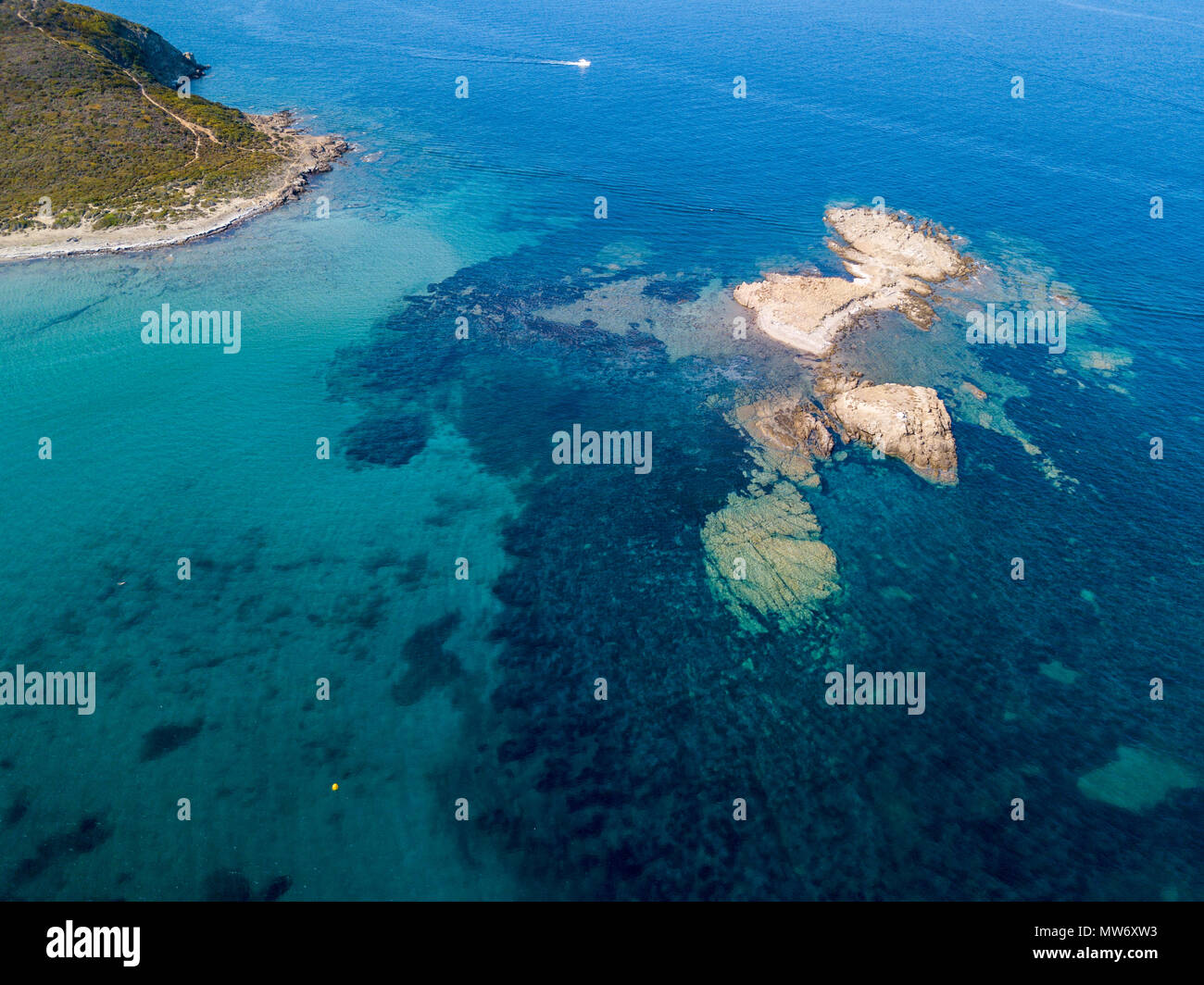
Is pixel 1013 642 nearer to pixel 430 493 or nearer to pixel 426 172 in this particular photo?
pixel 430 493

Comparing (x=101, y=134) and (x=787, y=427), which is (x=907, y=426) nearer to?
(x=787, y=427)

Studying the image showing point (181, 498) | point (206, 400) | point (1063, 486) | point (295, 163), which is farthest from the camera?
point (295, 163)

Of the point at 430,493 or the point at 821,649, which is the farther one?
the point at 430,493

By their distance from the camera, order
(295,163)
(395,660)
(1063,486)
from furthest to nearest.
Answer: (295,163)
(1063,486)
(395,660)

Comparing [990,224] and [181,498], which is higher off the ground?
[990,224]

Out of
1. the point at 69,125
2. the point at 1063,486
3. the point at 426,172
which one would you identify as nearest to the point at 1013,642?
the point at 1063,486

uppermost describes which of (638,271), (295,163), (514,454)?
(295,163)

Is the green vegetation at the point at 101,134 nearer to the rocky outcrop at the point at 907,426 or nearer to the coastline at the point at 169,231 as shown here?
the coastline at the point at 169,231
